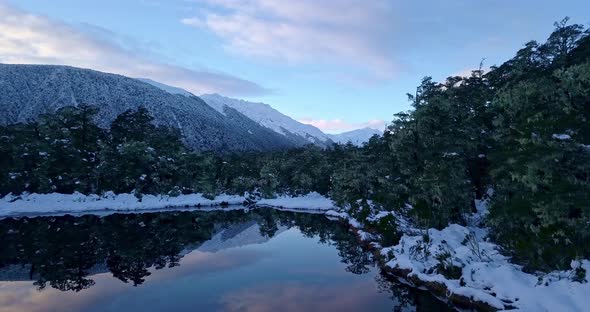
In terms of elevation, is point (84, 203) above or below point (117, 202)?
below

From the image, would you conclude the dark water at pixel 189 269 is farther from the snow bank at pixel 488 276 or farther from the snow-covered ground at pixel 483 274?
the snow bank at pixel 488 276

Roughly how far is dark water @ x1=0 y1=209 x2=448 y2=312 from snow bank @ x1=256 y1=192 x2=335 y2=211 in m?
15.1

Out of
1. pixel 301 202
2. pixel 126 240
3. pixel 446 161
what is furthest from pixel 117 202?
pixel 446 161

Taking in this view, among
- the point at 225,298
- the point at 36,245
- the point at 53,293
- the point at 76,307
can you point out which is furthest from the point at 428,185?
the point at 36,245

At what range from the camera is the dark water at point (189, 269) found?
71.1 feet

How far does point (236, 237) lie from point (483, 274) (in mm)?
29061

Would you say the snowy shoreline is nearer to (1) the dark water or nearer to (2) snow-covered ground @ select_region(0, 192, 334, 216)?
(1) the dark water

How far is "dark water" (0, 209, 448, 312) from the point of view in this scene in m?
21.7

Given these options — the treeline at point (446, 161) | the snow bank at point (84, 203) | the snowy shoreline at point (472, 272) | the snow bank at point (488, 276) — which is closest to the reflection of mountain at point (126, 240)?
the snowy shoreline at point (472, 272)

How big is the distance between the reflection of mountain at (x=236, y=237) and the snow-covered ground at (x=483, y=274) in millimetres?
15944

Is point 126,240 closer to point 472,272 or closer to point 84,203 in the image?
point 84,203

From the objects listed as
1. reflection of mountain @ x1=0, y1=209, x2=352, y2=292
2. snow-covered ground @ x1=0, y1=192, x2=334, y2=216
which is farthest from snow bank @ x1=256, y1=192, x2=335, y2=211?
reflection of mountain @ x1=0, y1=209, x2=352, y2=292

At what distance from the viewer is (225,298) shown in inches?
890

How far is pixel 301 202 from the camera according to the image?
71875mm
